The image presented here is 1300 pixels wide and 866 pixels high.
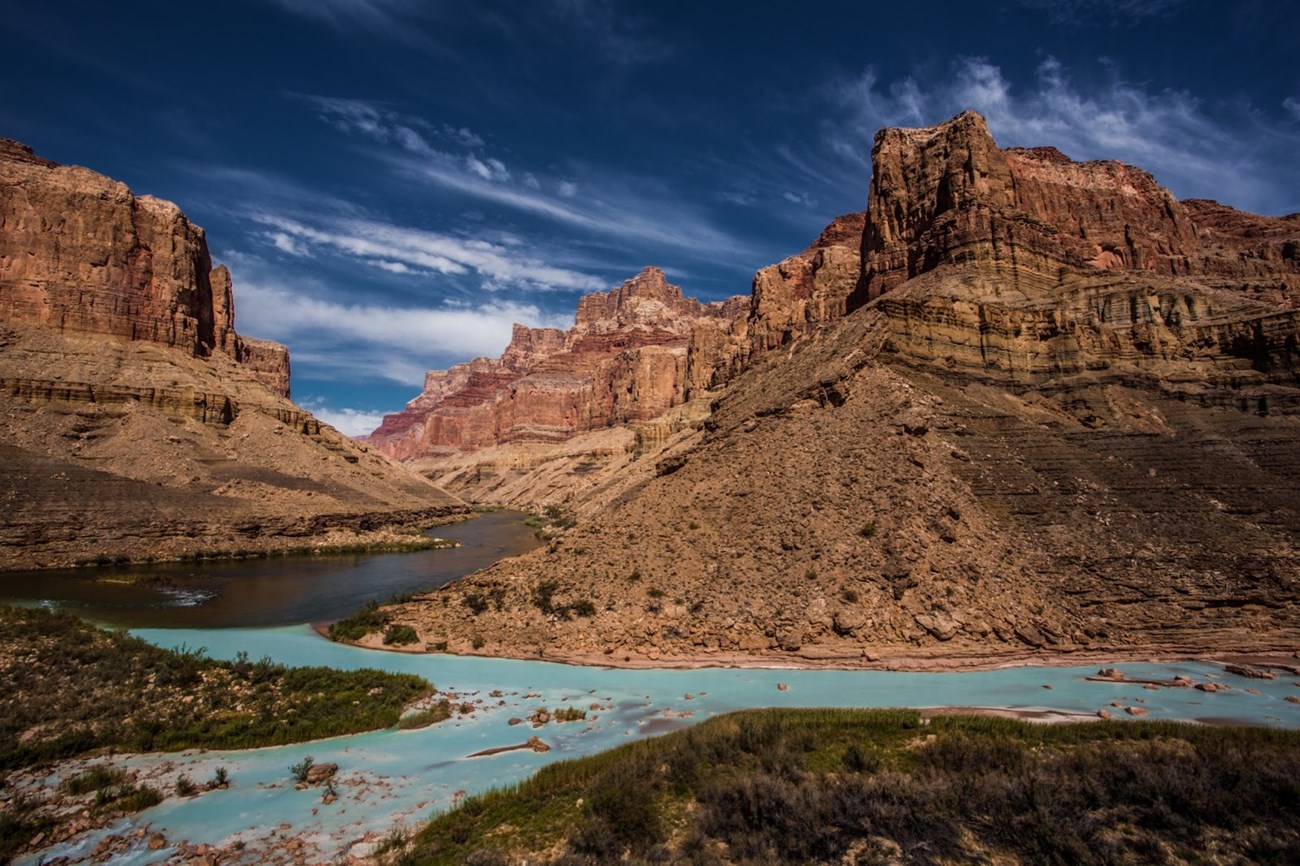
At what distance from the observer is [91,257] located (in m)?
65.2

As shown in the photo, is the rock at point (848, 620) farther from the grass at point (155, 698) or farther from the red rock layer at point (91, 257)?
the red rock layer at point (91, 257)

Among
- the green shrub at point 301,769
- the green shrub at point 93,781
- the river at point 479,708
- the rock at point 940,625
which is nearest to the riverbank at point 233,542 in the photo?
the river at point 479,708

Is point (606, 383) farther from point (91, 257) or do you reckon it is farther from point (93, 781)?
point (93, 781)

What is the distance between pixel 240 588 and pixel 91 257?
5266 centimetres

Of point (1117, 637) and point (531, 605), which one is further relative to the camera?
point (531, 605)

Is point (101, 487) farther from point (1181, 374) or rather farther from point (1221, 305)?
point (1221, 305)

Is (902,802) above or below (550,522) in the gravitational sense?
below

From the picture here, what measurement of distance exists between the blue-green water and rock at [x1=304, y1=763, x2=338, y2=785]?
9.1 inches

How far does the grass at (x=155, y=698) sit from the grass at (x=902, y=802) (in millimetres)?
6634

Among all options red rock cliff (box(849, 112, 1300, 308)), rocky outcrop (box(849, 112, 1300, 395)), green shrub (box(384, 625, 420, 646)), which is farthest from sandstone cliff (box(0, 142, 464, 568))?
red rock cliff (box(849, 112, 1300, 308))

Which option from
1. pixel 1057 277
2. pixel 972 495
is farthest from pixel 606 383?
pixel 972 495

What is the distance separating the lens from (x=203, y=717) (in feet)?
48.3

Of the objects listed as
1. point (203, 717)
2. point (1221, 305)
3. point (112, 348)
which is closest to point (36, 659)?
point (203, 717)

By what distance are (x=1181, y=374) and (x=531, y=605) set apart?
34.4 m
